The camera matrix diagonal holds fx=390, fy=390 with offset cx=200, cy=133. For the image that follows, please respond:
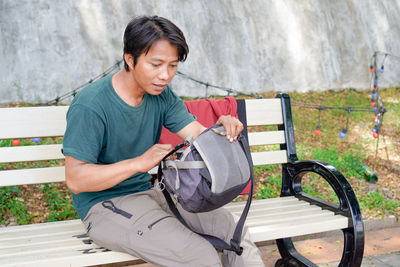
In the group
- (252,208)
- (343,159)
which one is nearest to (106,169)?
(252,208)

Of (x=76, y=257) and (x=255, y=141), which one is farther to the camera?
(x=255, y=141)

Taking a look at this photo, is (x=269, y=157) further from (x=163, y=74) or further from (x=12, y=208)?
(x=12, y=208)

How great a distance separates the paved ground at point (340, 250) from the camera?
9.63 feet

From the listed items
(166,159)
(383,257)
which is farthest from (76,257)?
(383,257)

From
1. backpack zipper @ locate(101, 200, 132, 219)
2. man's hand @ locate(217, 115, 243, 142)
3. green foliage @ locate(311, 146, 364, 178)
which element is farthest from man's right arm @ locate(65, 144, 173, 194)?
green foliage @ locate(311, 146, 364, 178)

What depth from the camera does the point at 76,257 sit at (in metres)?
1.75

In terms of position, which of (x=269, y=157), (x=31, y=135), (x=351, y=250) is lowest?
(x=351, y=250)

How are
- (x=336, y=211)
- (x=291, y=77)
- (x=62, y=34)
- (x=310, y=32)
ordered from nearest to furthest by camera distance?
1. (x=336, y=211)
2. (x=62, y=34)
3. (x=291, y=77)
4. (x=310, y=32)

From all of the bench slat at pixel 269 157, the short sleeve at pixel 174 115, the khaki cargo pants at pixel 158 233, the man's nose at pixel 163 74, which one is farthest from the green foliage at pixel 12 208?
the man's nose at pixel 163 74

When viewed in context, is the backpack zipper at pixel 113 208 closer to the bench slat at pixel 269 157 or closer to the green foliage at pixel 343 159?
the bench slat at pixel 269 157

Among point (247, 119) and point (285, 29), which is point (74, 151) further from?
point (285, 29)

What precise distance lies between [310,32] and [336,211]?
21.4 ft

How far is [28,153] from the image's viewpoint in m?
2.46

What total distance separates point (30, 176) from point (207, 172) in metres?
1.33
